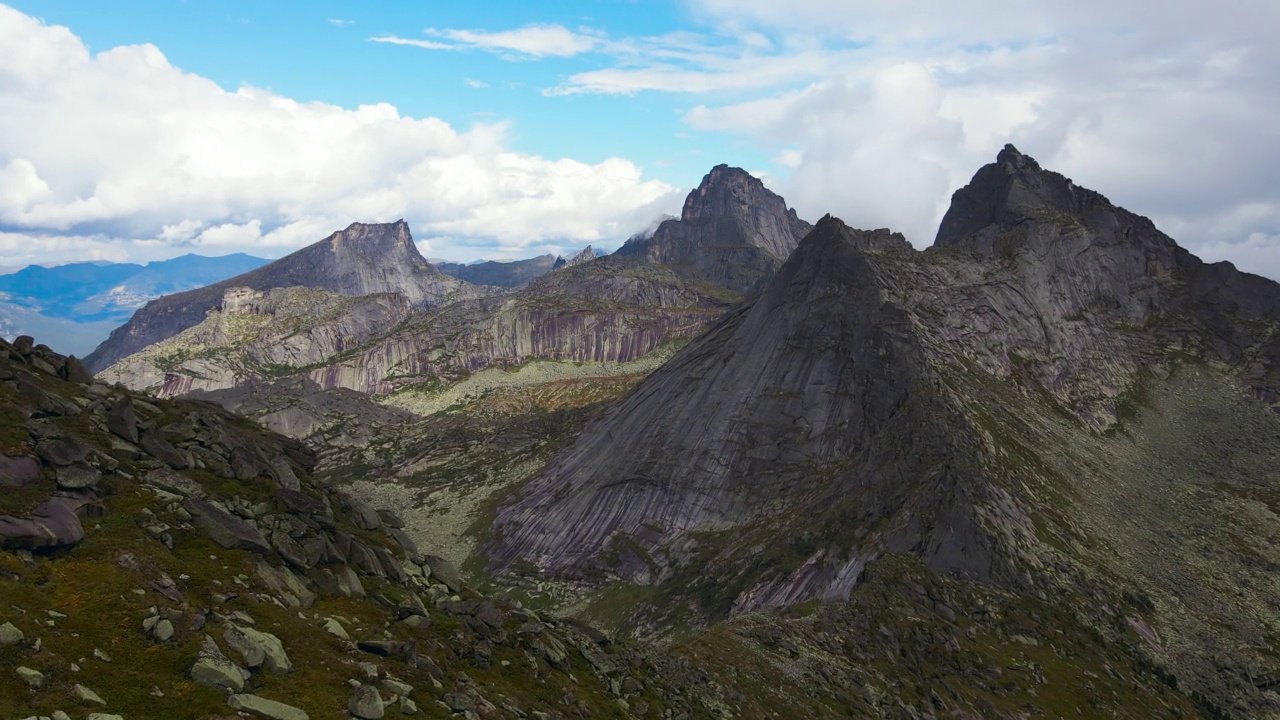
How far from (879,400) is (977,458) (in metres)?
22.0

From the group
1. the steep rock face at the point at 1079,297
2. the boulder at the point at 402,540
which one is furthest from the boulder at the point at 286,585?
the steep rock face at the point at 1079,297

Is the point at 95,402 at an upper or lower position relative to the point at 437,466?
upper

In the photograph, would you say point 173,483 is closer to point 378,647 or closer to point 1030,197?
point 378,647

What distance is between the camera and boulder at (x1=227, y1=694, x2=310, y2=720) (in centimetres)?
2427

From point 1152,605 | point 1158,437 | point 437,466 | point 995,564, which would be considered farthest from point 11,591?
point 437,466

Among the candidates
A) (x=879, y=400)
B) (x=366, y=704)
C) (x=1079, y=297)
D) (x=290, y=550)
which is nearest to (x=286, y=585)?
(x=290, y=550)

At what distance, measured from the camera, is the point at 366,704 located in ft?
87.4

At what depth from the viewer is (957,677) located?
58.9 metres

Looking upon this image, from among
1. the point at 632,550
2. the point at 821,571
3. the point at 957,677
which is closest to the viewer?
the point at 957,677

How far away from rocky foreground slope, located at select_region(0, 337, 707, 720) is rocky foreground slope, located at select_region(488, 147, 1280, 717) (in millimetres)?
26058

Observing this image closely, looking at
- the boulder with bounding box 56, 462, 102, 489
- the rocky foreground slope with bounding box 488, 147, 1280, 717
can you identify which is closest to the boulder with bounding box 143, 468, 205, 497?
the boulder with bounding box 56, 462, 102, 489

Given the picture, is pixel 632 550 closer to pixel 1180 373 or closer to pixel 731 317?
pixel 731 317

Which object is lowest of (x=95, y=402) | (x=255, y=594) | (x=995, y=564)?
(x=995, y=564)

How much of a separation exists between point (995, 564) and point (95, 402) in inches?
3042
